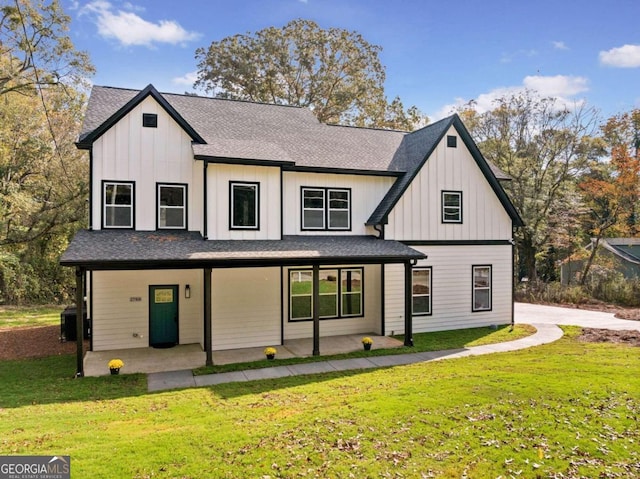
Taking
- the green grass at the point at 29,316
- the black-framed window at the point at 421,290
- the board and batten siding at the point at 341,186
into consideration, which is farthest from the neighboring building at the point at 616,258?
the green grass at the point at 29,316

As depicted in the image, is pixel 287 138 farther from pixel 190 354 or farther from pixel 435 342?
pixel 435 342

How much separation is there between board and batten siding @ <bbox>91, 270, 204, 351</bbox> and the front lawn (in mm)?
2475

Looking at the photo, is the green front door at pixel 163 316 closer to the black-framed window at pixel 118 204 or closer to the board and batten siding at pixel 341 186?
the black-framed window at pixel 118 204

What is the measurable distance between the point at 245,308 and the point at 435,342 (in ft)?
21.8

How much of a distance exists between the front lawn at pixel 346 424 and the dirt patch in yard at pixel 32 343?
84.4 inches

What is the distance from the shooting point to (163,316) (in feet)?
45.2

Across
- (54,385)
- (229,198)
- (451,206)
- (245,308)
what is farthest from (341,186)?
(54,385)

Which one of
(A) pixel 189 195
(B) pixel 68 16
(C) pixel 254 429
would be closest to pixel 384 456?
(C) pixel 254 429

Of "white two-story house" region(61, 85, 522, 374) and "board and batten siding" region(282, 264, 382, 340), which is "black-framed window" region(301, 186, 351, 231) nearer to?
"white two-story house" region(61, 85, 522, 374)

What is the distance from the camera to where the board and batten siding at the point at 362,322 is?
1487 centimetres

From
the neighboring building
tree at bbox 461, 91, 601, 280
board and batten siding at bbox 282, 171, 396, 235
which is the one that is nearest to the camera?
board and batten siding at bbox 282, 171, 396, 235

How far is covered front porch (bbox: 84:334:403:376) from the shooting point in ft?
37.3

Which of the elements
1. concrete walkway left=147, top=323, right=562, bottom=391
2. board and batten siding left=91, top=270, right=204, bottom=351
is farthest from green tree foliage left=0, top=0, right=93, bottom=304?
concrete walkway left=147, top=323, right=562, bottom=391
